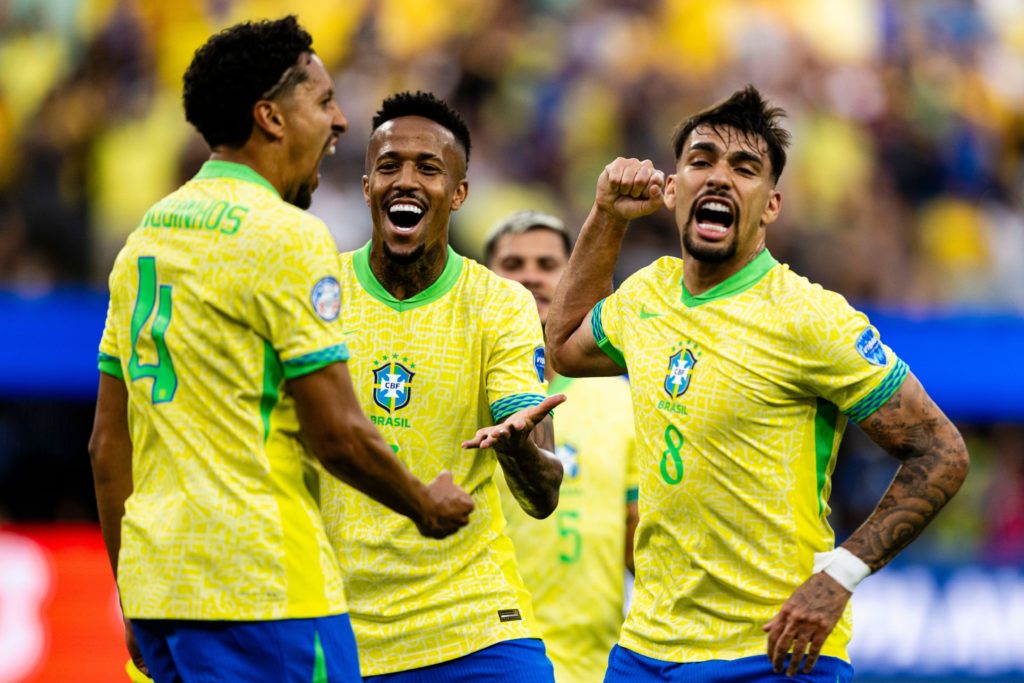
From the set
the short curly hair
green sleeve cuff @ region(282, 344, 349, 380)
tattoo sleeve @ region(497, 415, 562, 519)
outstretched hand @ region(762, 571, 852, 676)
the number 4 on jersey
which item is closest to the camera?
green sleeve cuff @ region(282, 344, 349, 380)

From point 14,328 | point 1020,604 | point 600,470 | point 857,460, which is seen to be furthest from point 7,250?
point 1020,604

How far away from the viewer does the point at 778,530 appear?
199 inches

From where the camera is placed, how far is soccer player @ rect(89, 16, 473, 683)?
4043mm

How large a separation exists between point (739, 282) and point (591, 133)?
757 centimetres

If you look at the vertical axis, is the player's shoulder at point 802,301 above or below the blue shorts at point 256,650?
above

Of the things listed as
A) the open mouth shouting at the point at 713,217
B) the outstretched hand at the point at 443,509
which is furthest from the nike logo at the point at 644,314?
the outstretched hand at the point at 443,509

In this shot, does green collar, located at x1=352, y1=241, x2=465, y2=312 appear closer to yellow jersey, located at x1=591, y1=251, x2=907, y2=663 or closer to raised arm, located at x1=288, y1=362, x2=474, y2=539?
yellow jersey, located at x1=591, y1=251, x2=907, y2=663

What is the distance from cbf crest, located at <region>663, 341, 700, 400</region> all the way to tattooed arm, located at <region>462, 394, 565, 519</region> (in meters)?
0.46

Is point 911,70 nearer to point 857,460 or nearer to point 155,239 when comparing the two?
point 857,460

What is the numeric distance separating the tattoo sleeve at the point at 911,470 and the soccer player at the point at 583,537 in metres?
2.35

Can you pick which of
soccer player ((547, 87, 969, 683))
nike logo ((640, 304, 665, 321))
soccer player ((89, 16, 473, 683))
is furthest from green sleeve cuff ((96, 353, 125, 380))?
nike logo ((640, 304, 665, 321))

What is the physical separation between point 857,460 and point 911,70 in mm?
3674

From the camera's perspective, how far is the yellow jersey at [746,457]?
504 cm

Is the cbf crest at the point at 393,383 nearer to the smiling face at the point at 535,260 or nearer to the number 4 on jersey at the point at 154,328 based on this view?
the number 4 on jersey at the point at 154,328
